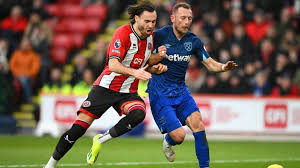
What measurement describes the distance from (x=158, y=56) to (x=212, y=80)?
8.46 metres

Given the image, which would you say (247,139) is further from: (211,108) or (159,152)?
(159,152)

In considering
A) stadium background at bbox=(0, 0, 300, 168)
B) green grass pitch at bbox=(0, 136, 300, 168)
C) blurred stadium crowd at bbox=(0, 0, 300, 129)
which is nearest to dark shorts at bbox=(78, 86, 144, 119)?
green grass pitch at bbox=(0, 136, 300, 168)

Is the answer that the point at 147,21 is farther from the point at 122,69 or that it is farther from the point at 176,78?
the point at 176,78

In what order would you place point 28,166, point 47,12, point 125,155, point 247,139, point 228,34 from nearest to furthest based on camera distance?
1. point 28,166
2. point 125,155
3. point 247,139
4. point 228,34
5. point 47,12

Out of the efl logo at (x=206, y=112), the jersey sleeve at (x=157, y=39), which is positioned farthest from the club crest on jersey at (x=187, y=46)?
the efl logo at (x=206, y=112)

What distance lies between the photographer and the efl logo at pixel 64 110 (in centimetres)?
1636

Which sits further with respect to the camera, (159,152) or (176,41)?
(159,152)

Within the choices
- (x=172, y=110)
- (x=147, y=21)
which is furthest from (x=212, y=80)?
(x=147, y=21)

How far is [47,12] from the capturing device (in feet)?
69.9

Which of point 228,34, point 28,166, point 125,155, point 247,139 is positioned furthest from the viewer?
point 228,34

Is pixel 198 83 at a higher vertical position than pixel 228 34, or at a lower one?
lower

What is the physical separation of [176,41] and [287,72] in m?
A: 9.12

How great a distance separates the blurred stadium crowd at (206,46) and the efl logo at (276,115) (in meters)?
0.54

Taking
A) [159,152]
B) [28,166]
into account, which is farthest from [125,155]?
[28,166]
